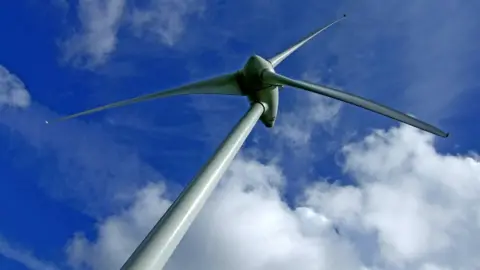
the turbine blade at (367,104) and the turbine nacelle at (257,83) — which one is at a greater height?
the turbine nacelle at (257,83)

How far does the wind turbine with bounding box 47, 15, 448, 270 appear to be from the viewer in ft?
51.1

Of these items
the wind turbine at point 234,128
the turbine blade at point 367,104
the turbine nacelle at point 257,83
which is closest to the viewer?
the wind turbine at point 234,128

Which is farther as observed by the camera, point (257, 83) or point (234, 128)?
point (257, 83)

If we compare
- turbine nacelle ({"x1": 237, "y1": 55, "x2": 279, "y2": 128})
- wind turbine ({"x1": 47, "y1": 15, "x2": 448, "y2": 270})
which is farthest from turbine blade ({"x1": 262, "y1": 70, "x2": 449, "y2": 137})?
turbine nacelle ({"x1": 237, "y1": 55, "x2": 279, "y2": 128})

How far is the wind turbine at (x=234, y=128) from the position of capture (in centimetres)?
1556

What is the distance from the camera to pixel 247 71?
31250 mm

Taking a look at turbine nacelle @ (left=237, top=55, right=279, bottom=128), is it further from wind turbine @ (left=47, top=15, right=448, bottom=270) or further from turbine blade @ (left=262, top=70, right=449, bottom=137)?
turbine blade @ (left=262, top=70, right=449, bottom=137)

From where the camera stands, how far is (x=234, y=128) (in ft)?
83.7

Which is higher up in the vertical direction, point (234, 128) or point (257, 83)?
point (257, 83)

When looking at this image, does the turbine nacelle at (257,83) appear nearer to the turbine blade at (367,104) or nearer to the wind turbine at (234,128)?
the wind turbine at (234,128)

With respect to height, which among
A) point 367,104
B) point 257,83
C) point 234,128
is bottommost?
point 234,128

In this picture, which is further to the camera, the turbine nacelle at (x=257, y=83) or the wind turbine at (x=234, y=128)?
the turbine nacelle at (x=257, y=83)

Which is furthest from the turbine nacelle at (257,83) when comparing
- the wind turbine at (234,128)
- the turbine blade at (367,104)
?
the turbine blade at (367,104)

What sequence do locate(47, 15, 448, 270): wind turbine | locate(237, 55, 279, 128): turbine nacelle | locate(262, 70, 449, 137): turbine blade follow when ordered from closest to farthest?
1. locate(47, 15, 448, 270): wind turbine
2. locate(262, 70, 449, 137): turbine blade
3. locate(237, 55, 279, 128): turbine nacelle
